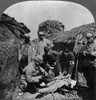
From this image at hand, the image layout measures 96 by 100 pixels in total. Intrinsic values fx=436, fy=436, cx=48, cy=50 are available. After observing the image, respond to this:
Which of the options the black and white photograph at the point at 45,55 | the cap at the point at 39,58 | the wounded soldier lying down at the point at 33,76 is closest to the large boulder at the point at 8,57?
the black and white photograph at the point at 45,55

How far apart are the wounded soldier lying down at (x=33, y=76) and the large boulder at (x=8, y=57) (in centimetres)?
18

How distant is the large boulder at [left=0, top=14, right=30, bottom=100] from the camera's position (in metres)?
6.73

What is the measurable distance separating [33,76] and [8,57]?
0.50 meters

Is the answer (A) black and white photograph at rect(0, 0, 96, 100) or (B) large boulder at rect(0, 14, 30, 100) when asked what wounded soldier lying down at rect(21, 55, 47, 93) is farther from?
(B) large boulder at rect(0, 14, 30, 100)

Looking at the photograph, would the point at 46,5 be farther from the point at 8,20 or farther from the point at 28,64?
the point at 28,64

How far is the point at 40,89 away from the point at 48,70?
1.28ft

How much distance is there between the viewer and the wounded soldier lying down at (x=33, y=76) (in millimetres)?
6672

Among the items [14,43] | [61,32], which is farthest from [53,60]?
[61,32]

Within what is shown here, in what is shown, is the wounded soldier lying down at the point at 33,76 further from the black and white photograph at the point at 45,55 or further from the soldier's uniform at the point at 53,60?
the soldier's uniform at the point at 53,60

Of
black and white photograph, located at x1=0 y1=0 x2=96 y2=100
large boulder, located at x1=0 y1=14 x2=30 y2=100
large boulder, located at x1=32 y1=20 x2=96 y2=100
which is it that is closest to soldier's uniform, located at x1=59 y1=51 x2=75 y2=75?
black and white photograph, located at x1=0 y1=0 x2=96 y2=100

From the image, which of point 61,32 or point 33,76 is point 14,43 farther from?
point 61,32

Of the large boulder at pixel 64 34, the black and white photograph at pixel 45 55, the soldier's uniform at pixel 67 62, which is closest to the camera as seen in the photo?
the black and white photograph at pixel 45 55

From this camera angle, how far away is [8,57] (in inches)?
269

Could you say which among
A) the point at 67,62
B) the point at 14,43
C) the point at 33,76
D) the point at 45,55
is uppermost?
the point at 14,43
